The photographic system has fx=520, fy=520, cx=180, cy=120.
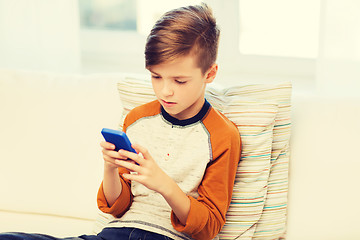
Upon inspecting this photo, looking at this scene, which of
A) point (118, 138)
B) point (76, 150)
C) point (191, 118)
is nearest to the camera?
point (118, 138)

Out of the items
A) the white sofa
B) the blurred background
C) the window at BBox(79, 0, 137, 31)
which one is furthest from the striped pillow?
the window at BBox(79, 0, 137, 31)

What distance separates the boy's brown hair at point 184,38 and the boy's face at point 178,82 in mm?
16

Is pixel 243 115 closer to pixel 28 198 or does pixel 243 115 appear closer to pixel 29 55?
pixel 28 198

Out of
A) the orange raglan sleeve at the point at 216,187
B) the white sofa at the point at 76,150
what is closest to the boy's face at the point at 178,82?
the orange raglan sleeve at the point at 216,187

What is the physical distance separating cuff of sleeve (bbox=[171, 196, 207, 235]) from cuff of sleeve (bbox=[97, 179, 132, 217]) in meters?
0.18

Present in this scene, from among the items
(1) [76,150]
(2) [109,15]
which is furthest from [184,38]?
(2) [109,15]

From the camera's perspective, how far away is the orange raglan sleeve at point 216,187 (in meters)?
1.38

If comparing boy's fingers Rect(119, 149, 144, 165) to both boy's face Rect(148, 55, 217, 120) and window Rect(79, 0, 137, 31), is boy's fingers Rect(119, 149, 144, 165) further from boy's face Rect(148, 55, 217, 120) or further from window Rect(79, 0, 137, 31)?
window Rect(79, 0, 137, 31)

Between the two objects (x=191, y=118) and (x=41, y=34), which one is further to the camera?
(x=41, y=34)

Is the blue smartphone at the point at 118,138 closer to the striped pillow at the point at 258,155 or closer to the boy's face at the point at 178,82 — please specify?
the boy's face at the point at 178,82

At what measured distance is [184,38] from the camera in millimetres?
1333

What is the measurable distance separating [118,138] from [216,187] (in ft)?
1.11

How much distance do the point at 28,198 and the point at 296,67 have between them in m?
1.33

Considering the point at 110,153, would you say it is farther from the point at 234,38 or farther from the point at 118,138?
the point at 234,38
